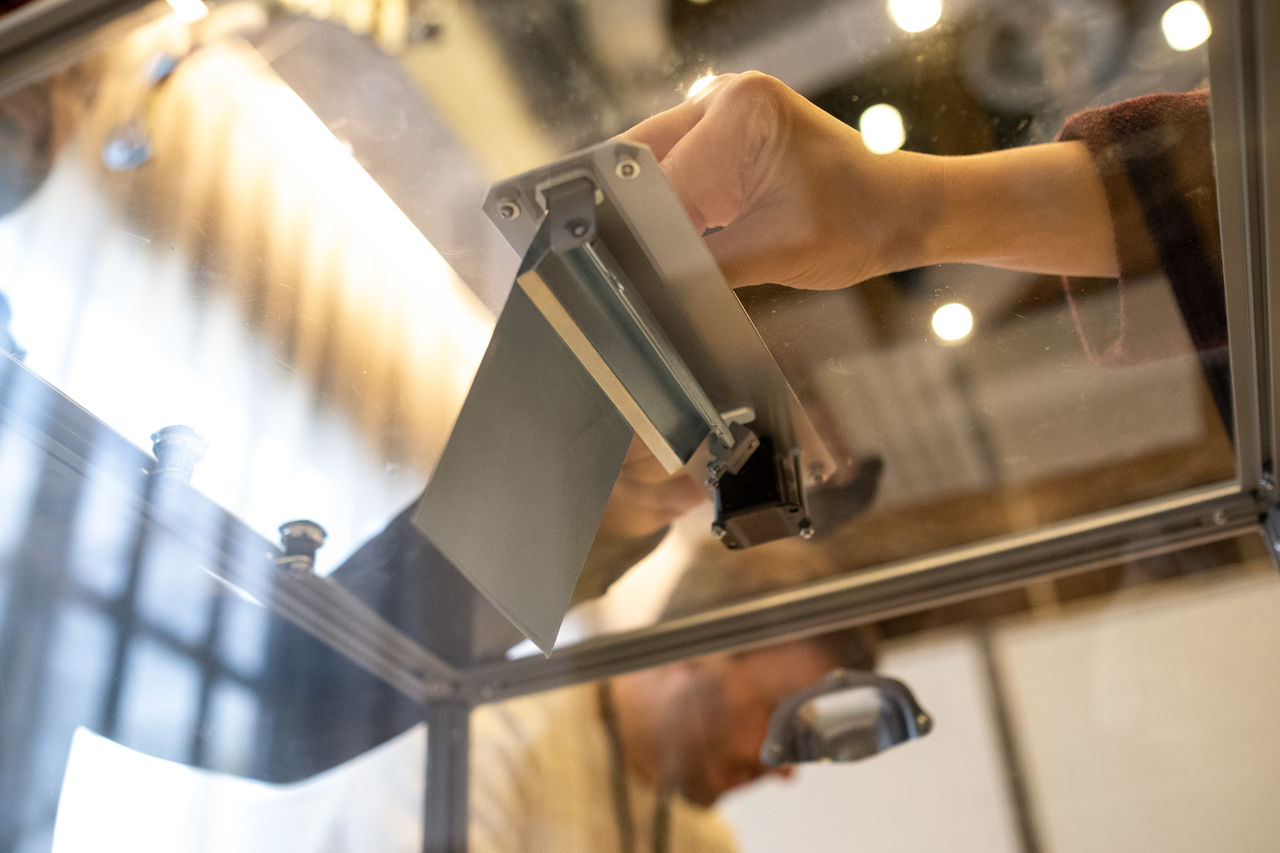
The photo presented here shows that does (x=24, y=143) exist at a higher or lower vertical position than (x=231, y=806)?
higher

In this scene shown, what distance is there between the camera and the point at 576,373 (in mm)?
732

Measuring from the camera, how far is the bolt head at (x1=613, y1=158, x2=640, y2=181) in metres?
0.63

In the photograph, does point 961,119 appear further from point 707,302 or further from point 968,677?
point 968,677

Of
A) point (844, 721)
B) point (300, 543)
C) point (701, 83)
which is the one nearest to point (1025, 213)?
point (701, 83)

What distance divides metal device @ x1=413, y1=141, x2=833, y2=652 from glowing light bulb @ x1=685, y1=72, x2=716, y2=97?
6 centimetres

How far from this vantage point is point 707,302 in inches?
28.6

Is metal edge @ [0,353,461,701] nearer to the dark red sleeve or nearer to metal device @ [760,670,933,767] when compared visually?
metal device @ [760,670,933,767]

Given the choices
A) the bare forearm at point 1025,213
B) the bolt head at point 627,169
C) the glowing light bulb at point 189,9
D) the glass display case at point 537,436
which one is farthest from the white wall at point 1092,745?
the glowing light bulb at point 189,9

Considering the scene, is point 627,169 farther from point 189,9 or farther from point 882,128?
point 189,9

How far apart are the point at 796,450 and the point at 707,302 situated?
0.21 meters

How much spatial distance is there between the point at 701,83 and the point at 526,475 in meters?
0.28

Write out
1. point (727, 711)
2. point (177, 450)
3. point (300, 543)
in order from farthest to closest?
point (727, 711) → point (300, 543) → point (177, 450)

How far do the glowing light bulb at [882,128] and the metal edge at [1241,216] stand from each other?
0.18 meters

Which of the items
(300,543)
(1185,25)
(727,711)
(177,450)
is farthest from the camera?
(727,711)
